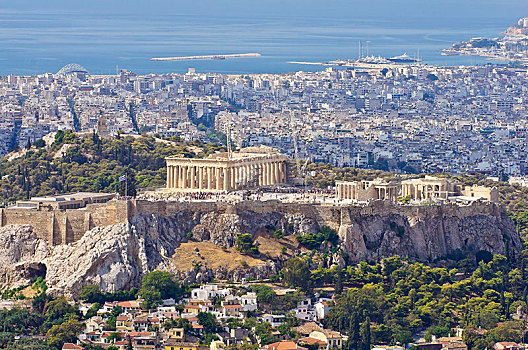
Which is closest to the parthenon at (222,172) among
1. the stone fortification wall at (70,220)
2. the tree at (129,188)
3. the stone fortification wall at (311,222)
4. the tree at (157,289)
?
the tree at (129,188)

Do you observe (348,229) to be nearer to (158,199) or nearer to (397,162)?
(158,199)

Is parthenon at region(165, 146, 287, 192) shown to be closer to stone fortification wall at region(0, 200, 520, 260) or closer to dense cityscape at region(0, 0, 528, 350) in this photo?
dense cityscape at region(0, 0, 528, 350)

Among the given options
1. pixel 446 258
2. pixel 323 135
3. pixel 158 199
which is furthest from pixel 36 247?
pixel 323 135

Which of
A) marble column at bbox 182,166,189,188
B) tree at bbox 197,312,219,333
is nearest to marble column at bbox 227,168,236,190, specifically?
marble column at bbox 182,166,189,188

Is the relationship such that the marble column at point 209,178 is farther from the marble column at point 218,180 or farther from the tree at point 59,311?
the tree at point 59,311

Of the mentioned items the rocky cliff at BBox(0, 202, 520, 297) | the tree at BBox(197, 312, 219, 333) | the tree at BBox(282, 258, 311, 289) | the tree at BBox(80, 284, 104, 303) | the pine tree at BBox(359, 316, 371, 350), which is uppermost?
the rocky cliff at BBox(0, 202, 520, 297)

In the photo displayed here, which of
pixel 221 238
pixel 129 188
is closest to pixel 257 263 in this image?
pixel 221 238

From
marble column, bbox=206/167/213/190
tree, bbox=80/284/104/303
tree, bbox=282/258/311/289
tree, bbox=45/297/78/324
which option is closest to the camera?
tree, bbox=45/297/78/324

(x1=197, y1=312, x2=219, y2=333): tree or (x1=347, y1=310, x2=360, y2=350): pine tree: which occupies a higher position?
(x1=197, y1=312, x2=219, y2=333): tree
